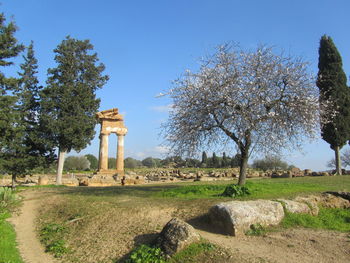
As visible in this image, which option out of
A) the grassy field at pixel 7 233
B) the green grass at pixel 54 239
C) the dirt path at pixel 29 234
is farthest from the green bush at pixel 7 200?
the green grass at pixel 54 239

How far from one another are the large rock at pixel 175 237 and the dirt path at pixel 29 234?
3.33m

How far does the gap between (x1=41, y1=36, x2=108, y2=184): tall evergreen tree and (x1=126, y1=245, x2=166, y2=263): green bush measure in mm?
18134

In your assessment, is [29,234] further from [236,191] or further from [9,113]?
[9,113]

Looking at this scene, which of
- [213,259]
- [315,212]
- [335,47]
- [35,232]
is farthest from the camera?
[335,47]

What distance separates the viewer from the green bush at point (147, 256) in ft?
23.0

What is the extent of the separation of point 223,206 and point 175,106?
18.8ft

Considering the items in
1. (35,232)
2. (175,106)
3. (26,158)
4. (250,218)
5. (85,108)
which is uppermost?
(85,108)

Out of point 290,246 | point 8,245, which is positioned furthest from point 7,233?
point 290,246

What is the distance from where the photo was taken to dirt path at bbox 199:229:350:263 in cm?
658

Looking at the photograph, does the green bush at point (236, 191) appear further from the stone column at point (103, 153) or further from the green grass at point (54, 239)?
the stone column at point (103, 153)

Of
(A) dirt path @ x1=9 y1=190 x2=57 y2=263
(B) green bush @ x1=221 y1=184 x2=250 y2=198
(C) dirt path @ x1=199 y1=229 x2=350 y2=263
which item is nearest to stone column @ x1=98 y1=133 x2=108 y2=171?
(A) dirt path @ x1=9 y1=190 x2=57 y2=263

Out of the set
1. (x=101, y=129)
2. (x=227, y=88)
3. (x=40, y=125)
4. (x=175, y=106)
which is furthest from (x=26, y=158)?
(x=227, y=88)

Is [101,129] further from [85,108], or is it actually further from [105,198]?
[105,198]

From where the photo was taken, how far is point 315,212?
32.3ft
